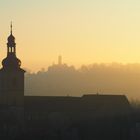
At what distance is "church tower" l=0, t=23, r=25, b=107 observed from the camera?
88.7 meters

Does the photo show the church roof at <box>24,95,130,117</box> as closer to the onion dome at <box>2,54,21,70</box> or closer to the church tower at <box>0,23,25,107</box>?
the church tower at <box>0,23,25,107</box>

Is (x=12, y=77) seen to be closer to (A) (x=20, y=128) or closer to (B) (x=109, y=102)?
(A) (x=20, y=128)

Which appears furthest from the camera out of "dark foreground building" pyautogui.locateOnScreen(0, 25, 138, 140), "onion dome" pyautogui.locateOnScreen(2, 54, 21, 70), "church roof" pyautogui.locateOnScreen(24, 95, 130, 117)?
"church roof" pyautogui.locateOnScreen(24, 95, 130, 117)

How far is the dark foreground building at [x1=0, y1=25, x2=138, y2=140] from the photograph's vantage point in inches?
3078

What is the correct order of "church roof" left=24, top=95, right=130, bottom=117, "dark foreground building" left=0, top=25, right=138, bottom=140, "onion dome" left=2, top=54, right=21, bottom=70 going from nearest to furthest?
"dark foreground building" left=0, top=25, right=138, bottom=140, "onion dome" left=2, top=54, right=21, bottom=70, "church roof" left=24, top=95, right=130, bottom=117

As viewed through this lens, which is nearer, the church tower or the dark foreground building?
the dark foreground building

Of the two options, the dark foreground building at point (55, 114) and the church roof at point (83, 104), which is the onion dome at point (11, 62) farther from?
the church roof at point (83, 104)

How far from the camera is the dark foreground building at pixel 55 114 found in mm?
78188

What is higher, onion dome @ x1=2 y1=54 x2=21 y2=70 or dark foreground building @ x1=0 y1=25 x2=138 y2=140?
onion dome @ x1=2 y1=54 x2=21 y2=70

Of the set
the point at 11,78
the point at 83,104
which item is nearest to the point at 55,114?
the point at 83,104

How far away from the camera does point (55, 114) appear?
9919 cm

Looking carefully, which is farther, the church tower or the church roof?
the church roof

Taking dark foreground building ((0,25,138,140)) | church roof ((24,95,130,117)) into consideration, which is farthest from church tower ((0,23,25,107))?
church roof ((24,95,130,117))

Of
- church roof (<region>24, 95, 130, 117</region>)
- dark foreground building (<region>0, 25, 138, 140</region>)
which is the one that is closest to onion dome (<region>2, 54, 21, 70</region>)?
dark foreground building (<region>0, 25, 138, 140</region>)
